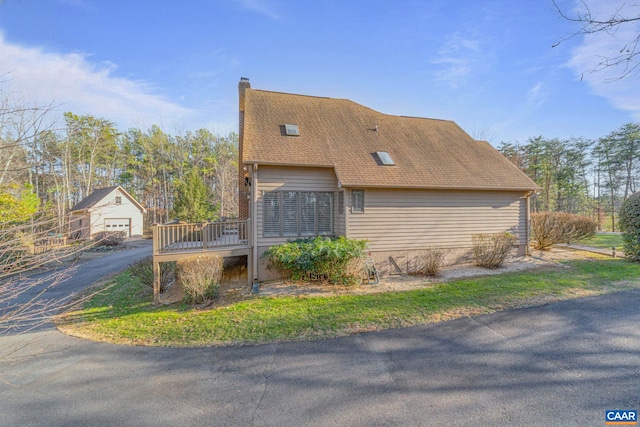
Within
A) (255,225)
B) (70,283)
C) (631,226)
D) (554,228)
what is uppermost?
(255,225)

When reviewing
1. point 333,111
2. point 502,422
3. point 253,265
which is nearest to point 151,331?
point 253,265

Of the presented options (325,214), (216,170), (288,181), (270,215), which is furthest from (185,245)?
(216,170)

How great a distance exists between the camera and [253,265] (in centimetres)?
877

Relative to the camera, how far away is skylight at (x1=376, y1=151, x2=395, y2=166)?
400 inches

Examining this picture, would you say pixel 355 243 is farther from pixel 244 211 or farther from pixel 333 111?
pixel 333 111

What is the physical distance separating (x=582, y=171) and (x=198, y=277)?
36522mm

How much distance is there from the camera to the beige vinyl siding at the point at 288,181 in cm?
891

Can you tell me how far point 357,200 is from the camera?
925cm

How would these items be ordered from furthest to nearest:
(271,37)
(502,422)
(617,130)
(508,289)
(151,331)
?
(617,130)
(271,37)
(508,289)
(151,331)
(502,422)

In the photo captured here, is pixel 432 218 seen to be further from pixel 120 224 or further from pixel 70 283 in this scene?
pixel 120 224

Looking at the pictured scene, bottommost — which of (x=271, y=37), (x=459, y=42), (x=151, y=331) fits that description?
(x=151, y=331)

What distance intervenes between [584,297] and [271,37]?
1379 cm

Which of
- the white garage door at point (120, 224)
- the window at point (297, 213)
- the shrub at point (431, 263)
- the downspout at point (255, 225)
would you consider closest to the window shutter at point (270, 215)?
the window at point (297, 213)

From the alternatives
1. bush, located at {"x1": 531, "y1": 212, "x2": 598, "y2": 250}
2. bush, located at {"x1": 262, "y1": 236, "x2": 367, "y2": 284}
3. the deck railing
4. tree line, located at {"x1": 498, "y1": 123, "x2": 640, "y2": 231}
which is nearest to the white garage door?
the deck railing
